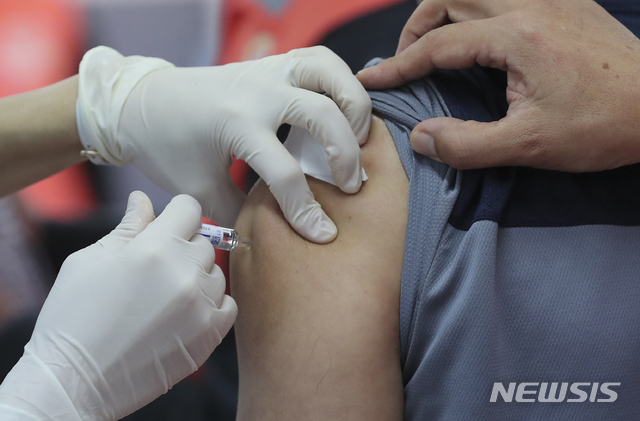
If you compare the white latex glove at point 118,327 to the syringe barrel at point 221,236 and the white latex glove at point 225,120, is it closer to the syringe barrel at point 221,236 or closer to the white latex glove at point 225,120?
the syringe barrel at point 221,236

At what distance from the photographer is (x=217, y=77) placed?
1078 mm

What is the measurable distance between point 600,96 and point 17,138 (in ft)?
4.69

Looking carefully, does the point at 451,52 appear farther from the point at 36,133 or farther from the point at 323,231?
the point at 36,133

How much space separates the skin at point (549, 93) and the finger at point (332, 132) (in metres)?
0.13

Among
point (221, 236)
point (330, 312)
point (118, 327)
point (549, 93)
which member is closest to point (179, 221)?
point (221, 236)

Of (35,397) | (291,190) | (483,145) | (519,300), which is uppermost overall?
(483,145)

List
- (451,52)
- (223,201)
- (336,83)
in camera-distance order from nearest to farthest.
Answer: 1. (451,52)
2. (336,83)
3. (223,201)

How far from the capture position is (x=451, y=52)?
87 cm

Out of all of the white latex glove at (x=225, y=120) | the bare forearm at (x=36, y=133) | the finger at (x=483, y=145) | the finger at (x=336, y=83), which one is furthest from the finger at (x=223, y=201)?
the finger at (x=483, y=145)

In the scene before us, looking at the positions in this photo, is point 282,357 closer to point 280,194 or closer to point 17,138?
point 280,194

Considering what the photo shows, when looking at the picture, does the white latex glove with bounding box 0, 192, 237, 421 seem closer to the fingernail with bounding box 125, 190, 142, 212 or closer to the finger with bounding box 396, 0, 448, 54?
the fingernail with bounding box 125, 190, 142, 212

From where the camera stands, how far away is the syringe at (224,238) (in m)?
0.91

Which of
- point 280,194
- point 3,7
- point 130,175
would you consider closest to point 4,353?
point 130,175

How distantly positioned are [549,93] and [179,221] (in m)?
0.74
